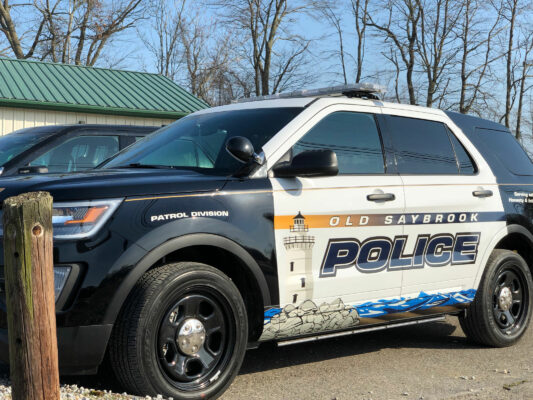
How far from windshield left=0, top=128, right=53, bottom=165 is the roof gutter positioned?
8.84 metres

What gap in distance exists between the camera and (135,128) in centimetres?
902

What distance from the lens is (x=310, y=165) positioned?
4.43 metres

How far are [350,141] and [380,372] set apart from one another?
Result: 5.53 ft

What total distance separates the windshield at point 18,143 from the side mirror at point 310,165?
465cm

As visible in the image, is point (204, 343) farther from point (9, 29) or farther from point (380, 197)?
point (9, 29)

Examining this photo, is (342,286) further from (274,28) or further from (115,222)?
(274,28)

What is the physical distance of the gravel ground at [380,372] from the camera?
454 centimetres

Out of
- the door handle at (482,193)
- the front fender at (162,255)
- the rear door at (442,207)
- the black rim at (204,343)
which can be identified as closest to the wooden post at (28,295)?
the front fender at (162,255)

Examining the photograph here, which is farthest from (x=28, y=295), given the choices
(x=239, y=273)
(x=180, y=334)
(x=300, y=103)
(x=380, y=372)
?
(x=380, y=372)

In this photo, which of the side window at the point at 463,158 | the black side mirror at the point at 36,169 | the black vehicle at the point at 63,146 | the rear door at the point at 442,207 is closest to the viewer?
the rear door at the point at 442,207

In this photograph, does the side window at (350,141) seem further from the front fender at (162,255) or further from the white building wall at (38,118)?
the white building wall at (38,118)

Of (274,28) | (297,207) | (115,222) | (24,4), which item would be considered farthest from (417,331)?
(274,28)

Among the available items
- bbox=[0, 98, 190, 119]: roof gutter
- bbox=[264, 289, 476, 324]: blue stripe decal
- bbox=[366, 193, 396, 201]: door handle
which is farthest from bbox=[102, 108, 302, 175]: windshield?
bbox=[0, 98, 190, 119]: roof gutter

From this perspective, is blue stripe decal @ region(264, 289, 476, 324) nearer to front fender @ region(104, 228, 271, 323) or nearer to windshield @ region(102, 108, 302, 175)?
front fender @ region(104, 228, 271, 323)
